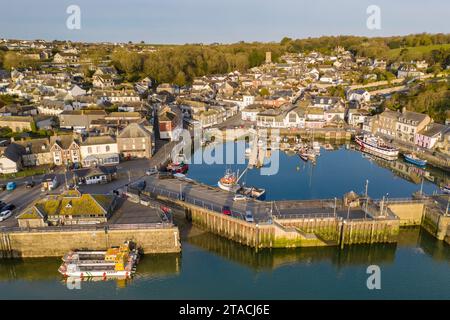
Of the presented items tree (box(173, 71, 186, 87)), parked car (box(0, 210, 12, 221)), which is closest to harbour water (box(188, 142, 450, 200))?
parked car (box(0, 210, 12, 221))

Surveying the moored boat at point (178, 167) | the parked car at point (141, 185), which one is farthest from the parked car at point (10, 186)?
the moored boat at point (178, 167)

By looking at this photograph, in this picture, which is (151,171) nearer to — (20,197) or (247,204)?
(20,197)

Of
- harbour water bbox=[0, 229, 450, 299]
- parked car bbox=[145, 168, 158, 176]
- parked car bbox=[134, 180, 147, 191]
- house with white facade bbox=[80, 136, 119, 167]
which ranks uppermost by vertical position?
house with white facade bbox=[80, 136, 119, 167]

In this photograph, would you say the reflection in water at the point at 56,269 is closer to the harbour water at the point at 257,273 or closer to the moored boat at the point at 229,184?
the harbour water at the point at 257,273

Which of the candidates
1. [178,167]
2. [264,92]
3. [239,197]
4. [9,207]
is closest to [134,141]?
[178,167]

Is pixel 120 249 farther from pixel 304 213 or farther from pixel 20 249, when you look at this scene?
pixel 304 213

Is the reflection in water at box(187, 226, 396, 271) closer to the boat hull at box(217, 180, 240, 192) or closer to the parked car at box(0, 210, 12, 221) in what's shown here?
the boat hull at box(217, 180, 240, 192)
